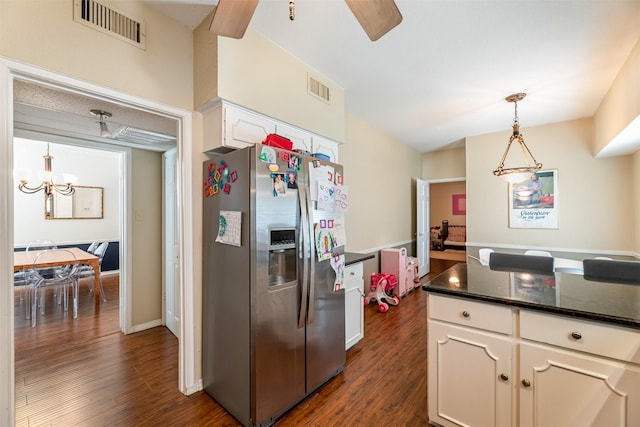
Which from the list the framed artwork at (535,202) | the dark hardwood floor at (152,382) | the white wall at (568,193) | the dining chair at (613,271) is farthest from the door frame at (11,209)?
the framed artwork at (535,202)

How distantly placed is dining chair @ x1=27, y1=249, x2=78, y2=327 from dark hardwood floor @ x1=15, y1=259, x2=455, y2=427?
0.38m

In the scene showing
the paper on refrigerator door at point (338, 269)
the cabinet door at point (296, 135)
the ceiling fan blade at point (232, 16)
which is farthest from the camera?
the cabinet door at point (296, 135)

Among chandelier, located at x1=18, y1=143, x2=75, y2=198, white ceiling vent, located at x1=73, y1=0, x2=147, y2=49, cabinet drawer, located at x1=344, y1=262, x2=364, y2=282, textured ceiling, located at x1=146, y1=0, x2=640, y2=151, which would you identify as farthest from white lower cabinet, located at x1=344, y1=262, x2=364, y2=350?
chandelier, located at x1=18, y1=143, x2=75, y2=198

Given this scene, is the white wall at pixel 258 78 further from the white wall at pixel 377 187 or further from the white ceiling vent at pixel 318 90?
the white wall at pixel 377 187

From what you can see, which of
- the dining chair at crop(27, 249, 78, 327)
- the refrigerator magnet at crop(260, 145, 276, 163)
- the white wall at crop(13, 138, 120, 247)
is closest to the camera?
the refrigerator magnet at crop(260, 145, 276, 163)

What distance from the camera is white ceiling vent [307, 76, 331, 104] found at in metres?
2.57

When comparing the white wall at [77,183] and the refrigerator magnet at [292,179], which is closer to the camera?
the refrigerator magnet at [292,179]

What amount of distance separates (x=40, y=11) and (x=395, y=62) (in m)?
2.48

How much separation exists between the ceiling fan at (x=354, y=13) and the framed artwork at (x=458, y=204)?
8.39 meters

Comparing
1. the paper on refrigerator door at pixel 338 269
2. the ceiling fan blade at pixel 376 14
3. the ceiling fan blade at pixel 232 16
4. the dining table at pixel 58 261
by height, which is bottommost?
the dining table at pixel 58 261

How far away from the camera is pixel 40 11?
1435 mm

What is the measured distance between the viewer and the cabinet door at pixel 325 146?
270 cm

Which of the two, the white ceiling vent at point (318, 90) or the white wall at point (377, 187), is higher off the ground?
the white ceiling vent at point (318, 90)

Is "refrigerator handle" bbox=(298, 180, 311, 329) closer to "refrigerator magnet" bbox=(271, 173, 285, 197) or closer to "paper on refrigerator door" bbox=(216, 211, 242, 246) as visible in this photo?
"refrigerator magnet" bbox=(271, 173, 285, 197)
